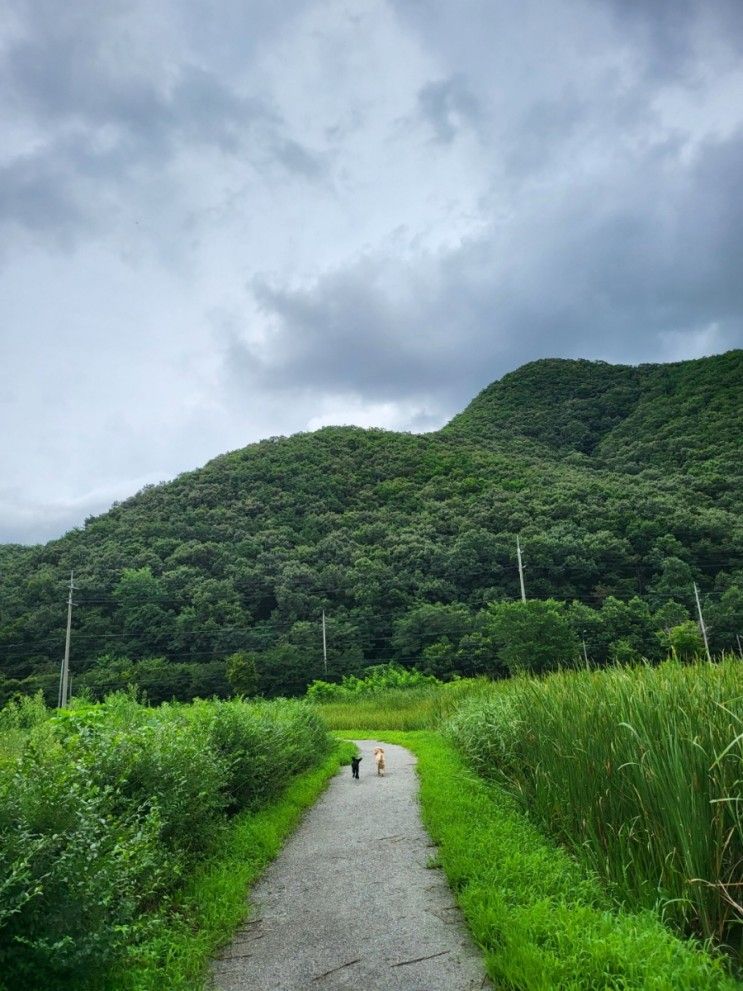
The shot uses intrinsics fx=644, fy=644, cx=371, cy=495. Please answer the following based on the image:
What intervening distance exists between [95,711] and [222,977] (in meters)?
4.49

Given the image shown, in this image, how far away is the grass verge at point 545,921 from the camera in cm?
318

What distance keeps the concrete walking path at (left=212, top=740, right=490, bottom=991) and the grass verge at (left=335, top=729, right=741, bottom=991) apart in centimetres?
19

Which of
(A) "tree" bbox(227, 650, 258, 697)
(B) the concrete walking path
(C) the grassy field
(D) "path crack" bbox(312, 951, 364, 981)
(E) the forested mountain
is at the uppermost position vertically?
(E) the forested mountain

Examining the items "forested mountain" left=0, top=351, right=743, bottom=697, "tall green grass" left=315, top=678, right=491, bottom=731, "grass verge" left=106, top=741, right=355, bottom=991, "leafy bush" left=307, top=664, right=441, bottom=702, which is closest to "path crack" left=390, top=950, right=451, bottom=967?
"grass verge" left=106, top=741, right=355, bottom=991

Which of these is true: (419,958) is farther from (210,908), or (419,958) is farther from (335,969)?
(210,908)

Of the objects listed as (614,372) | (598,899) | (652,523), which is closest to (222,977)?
(598,899)

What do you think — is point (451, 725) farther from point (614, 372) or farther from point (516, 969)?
point (614, 372)

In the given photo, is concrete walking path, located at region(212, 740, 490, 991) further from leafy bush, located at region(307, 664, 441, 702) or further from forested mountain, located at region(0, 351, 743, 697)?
forested mountain, located at region(0, 351, 743, 697)

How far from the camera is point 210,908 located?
479 cm

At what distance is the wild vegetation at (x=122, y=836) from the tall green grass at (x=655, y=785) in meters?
2.94

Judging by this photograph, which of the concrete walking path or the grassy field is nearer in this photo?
the concrete walking path

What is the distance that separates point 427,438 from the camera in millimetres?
73625

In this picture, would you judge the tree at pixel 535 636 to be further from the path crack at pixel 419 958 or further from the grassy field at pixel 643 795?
the path crack at pixel 419 958

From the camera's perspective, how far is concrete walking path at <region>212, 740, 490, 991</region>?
3809mm
